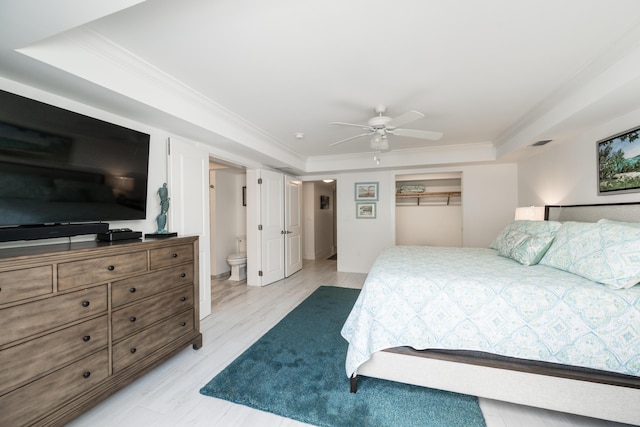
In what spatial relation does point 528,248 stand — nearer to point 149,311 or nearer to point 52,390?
point 149,311

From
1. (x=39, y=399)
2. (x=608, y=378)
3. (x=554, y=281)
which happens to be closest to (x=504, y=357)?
(x=608, y=378)

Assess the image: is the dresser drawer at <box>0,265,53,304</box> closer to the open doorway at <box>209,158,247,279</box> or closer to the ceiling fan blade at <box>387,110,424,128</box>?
the ceiling fan blade at <box>387,110,424,128</box>

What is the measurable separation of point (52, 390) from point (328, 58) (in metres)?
2.67

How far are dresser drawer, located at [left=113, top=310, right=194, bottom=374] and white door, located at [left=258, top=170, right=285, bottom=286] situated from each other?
222 centimetres

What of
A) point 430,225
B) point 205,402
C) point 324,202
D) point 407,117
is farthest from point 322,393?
point 324,202

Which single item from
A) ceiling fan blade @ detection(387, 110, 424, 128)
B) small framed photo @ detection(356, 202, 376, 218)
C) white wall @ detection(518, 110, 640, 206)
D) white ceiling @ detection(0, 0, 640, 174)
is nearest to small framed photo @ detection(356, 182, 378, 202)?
small framed photo @ detection(356, 202, 376, 218)

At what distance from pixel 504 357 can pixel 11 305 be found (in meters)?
2.79

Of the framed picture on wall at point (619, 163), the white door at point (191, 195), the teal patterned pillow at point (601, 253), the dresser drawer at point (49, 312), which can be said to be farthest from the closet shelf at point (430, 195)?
the dresser drawer at point (49, 312)

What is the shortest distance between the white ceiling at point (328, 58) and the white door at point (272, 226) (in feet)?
5.81

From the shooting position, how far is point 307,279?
15.9ft

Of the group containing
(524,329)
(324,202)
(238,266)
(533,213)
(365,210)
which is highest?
(324,202)

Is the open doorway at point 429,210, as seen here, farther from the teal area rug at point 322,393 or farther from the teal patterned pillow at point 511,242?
the teal area rug at point 322,393

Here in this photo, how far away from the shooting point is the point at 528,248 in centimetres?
220

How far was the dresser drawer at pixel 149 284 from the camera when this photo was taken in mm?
1674
